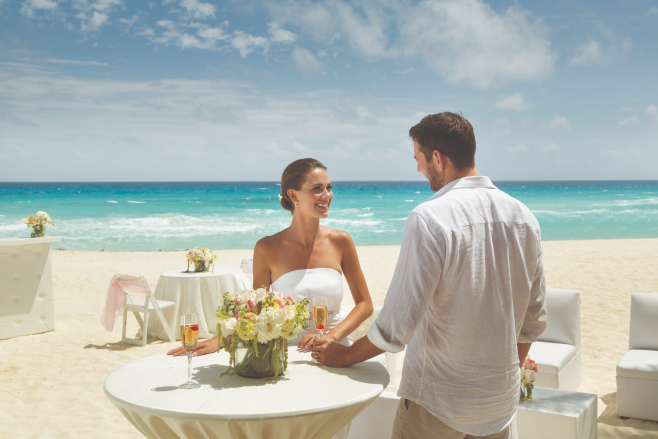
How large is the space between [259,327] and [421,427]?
0.72 metres

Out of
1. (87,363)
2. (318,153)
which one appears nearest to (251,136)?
(318,153)

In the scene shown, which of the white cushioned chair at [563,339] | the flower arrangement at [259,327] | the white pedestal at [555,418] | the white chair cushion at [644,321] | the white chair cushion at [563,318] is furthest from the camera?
the white chair cushion at [563,318]

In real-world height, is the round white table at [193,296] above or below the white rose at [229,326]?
below

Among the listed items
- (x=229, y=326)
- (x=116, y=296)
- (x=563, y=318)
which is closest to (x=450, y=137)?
(x=229, y=326)

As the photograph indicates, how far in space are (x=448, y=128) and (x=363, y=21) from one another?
5241cm

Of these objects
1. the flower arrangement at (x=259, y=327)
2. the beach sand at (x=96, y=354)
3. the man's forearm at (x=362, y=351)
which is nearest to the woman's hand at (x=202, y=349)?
the flower arrangement at (x=259, y=327)

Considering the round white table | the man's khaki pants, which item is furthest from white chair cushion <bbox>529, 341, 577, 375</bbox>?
the round white table

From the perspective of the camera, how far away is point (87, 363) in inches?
223

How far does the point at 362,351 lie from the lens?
6.35 feet

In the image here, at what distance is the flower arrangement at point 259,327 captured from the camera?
6.29 ft

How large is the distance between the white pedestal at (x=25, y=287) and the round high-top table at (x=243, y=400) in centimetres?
582

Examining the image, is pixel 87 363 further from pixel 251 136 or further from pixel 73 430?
pixel 251 136

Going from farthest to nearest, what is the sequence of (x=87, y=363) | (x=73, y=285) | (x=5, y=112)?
(x=5, y=112) → (x=73, y=285) → (x=87, y=363)

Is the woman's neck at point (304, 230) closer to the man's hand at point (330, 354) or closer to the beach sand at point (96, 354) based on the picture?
the man's hand at point (330, 354)
